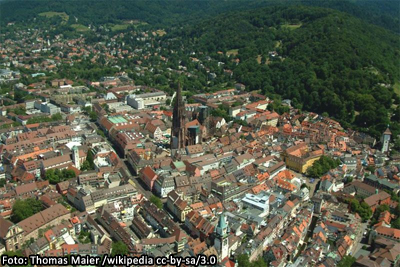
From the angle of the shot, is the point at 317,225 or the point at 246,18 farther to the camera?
the point at 246,18

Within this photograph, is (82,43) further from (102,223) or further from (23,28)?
(102,223)

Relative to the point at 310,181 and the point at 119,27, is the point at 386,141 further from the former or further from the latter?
the point at 119,27

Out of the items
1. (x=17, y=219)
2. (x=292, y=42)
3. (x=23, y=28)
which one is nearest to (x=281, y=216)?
(x=17, y=219)

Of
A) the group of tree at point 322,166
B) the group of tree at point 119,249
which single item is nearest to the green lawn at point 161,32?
the group of tree at point 322,166

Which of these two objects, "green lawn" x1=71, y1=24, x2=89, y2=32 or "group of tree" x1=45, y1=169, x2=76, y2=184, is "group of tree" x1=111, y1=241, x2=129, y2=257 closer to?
"group of tree" x1=45, y1=169, x2=76, y2=184

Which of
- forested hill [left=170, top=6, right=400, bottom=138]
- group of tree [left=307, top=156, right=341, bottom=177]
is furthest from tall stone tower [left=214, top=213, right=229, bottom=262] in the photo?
forested hill [left=170, top=6, right=400, bottom=138]

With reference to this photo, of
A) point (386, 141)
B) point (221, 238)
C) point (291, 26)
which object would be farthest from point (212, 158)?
point (291, 26)
